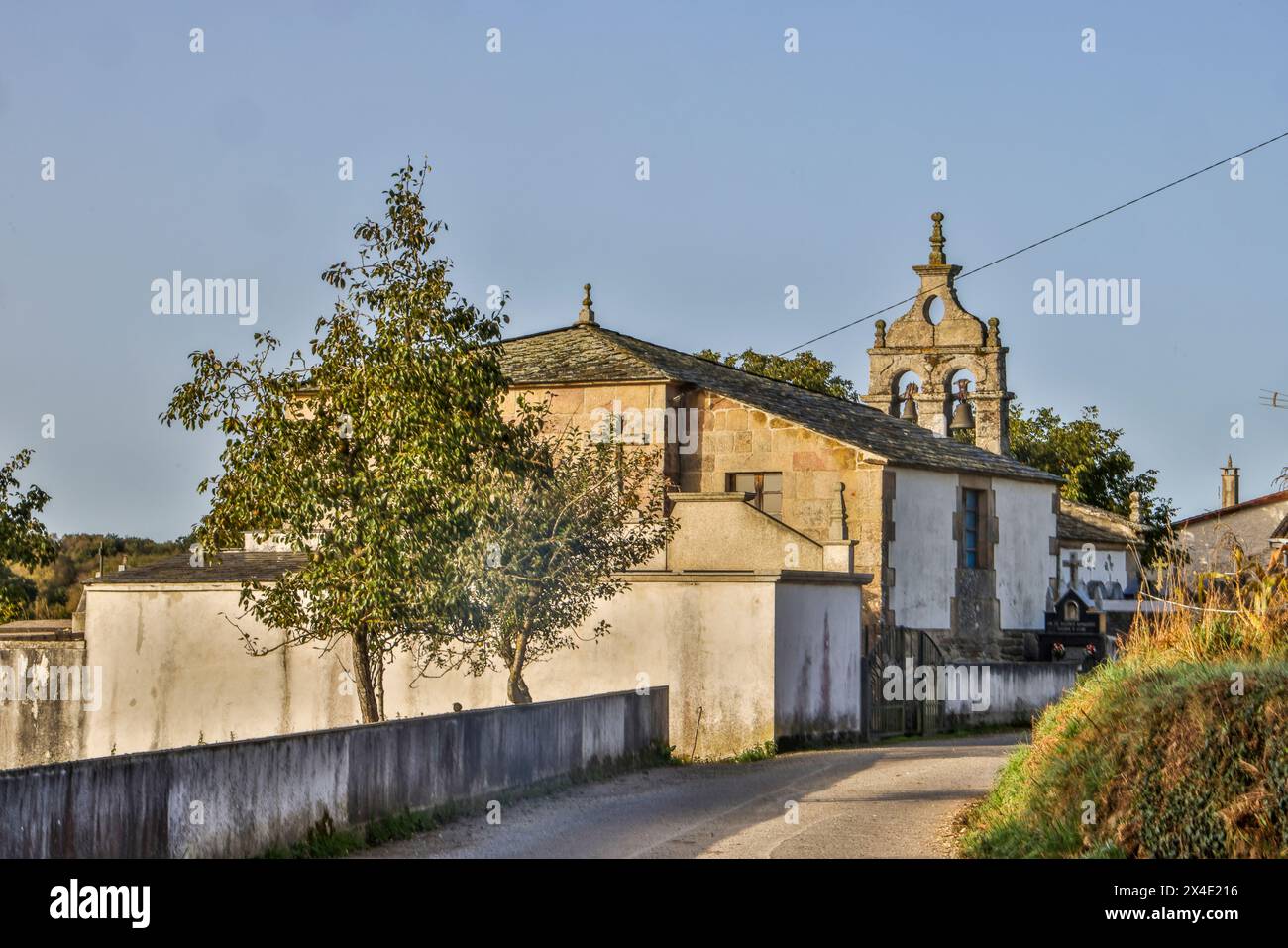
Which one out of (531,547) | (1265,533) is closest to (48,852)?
(531,547)

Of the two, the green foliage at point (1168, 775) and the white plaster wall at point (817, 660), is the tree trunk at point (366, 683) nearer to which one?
the white plaster wall at point (817, 660)

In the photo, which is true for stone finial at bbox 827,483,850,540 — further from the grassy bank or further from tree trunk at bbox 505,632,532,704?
the grassy bank

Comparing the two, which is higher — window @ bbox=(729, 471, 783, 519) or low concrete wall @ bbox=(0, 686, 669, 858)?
window @ bbox=(729, 471, 783, 519)

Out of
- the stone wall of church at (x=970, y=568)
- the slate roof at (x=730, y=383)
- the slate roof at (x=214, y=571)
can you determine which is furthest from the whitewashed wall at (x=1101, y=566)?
the slate roof at (x=214, y=571)

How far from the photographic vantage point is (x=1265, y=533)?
55.8 metres

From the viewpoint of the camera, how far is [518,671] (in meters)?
21.9

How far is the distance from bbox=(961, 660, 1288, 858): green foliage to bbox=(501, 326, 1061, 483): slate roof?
58.3 feet

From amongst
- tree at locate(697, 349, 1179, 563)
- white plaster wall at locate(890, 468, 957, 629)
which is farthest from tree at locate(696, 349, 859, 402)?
white plaster wall at locate(890, 468, 957, 629)

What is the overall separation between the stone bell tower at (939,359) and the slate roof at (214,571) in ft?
54.9

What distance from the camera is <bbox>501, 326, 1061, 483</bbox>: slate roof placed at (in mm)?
31844

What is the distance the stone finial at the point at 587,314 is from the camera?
36.3 metres

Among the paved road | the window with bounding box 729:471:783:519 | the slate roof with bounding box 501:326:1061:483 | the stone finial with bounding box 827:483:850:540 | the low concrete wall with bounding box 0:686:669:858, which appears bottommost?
the paved road
